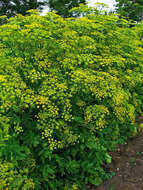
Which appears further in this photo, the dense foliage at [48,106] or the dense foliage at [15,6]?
the dense foliage at [15,6]

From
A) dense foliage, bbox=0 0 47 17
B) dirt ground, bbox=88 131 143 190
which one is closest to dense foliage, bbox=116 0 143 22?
dense foliage, bbox=0 0 47 17

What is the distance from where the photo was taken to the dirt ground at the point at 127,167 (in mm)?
4367

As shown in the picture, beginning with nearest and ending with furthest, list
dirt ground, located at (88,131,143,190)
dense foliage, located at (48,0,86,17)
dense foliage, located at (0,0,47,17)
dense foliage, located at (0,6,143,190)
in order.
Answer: dense foliage, located at (0,6,143,190) < dirt ground, located at (88,131,143,190) < dense foliage, located at (0,0,47,17) < dense foliage, located at (48,0,86,17)

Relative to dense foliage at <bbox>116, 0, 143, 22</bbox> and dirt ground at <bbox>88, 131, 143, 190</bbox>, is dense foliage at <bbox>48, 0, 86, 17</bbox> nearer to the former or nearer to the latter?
dense foliage at <bbox>116, 0, 143, 22</bbox>

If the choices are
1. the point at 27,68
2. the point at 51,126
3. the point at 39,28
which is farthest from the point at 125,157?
the point at 39,28

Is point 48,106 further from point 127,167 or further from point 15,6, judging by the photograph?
point 15,6

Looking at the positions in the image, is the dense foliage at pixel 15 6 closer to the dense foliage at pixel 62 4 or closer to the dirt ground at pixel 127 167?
the dense foliage at pixel 62 4

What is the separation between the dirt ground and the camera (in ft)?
14.3

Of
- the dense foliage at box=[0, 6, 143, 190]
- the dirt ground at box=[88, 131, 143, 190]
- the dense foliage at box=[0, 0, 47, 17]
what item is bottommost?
the dirt ground at box=[88, 131, 143, 190]

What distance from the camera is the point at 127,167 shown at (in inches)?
196

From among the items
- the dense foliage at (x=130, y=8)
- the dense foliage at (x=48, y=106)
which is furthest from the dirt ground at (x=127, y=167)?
the dense foliage at (x=130, y=8)

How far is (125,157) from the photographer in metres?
5.38

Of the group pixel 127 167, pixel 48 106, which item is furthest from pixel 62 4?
pixel 48 106

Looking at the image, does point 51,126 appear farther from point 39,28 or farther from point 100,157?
point 39,28
